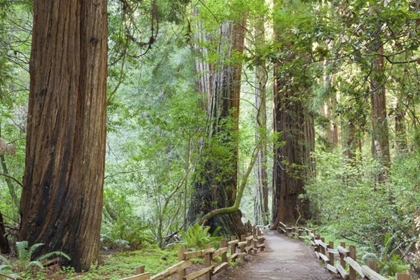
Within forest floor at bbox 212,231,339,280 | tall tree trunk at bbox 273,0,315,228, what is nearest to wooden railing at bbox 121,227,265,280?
forest floor at bbox 212,231,339,280

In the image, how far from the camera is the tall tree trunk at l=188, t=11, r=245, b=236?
12859mm

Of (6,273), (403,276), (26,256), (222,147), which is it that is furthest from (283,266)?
(6,273)

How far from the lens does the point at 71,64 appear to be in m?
7.45

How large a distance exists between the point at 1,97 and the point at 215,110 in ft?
21.6

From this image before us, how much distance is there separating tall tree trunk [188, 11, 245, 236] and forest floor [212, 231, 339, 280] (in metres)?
1.52

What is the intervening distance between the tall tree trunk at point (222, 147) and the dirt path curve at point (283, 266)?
1.53 m

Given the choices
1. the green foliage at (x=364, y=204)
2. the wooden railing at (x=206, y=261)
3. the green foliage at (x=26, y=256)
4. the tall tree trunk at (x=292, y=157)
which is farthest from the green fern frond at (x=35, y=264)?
the tall tree trunk at (x=292, y=157)

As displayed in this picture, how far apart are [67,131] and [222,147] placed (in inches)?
225

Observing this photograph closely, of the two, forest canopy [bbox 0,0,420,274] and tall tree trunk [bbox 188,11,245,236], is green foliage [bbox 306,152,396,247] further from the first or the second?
tall tree trunk [bbox 188,11,245,236]

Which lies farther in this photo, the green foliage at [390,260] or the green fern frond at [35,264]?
the green foliage at [390,260]

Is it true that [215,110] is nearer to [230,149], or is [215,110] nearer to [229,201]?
[230,149]

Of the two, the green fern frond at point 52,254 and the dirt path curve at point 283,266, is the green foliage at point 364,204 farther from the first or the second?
the green fern frond at point 52,254

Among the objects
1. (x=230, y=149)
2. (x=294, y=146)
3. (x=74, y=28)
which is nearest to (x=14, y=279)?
(x=74, y=28)

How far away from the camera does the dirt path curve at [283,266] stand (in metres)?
9.56
